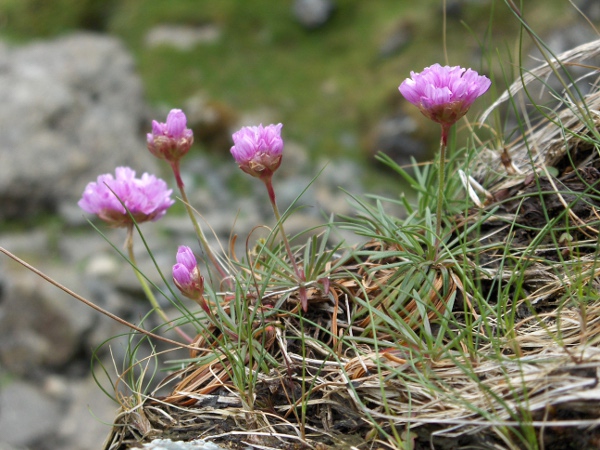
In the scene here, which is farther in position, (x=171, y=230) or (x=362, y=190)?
(x=362, y=190)

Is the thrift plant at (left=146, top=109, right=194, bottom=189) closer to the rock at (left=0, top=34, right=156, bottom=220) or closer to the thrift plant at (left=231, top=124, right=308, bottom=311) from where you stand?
the thrift plant at (left=231, top=124, right=308, bottom=311)

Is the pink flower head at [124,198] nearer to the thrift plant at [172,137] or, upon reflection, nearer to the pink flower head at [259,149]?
the thrift plant at [172,137]

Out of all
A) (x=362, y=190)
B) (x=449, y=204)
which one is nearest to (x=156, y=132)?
(x=449, y=204)

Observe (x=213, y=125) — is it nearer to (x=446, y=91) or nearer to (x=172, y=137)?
(x=172, y=137)

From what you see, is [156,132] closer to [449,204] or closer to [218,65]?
[449,204]

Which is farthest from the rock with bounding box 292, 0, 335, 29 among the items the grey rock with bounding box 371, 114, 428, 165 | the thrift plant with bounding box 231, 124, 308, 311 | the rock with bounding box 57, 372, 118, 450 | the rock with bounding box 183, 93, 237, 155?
the thrift plant with bounding box 231, 124, 308, 311

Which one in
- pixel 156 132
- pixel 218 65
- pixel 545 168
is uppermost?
pixel 156 132
